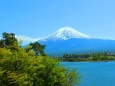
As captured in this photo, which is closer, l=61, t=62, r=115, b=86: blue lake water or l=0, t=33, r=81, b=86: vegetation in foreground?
l=0, t=33, r=81, b=86: vegetation in foreground

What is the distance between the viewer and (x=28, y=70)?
29.8 m

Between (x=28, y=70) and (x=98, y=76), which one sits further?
(x=98, y=76)

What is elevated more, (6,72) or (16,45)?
(16,45)

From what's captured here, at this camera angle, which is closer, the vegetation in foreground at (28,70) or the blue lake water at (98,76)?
the vegetation in foreground at (28,70)

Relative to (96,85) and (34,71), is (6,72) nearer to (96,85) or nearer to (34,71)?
(34,71)

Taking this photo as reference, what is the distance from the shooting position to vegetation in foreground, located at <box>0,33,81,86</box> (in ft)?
91.4

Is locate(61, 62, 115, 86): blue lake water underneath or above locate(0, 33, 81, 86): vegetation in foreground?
underneath

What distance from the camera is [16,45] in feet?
106

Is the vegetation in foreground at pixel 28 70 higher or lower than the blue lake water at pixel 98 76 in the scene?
higher

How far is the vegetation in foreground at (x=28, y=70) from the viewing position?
1096 inches

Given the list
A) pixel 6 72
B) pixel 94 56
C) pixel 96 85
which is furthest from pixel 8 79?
pixel 94 56

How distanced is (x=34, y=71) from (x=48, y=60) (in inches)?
201

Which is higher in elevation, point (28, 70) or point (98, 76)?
point (28, 70)

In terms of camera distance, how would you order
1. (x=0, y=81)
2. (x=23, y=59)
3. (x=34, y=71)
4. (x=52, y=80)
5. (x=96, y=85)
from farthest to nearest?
(x=96, y=85) → (x=52, y=80) → (x=34, y=71) → (x=23, y=59) → (x=0, y=81)
